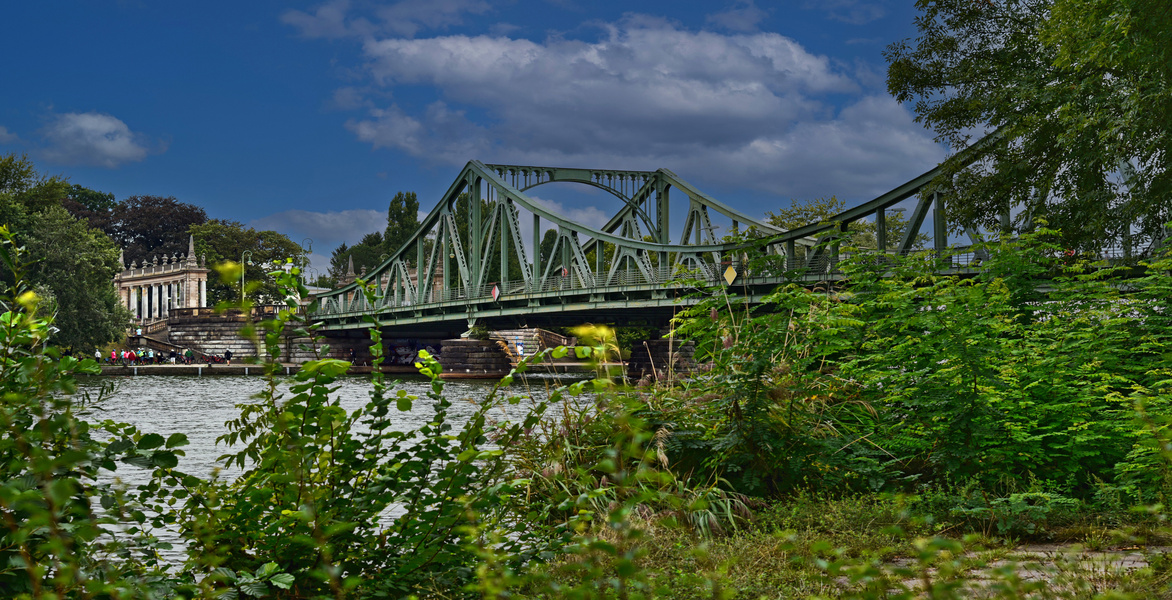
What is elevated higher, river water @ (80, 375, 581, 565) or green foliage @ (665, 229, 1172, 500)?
green foliage @ (665, 229, 1172, 500)

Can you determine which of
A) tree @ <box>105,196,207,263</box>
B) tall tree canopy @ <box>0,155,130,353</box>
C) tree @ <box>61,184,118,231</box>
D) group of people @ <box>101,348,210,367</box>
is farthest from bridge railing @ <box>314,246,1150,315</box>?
tree @ <box>61,184,118,231</box>

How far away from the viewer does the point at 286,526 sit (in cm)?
324

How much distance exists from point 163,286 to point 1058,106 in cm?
8182

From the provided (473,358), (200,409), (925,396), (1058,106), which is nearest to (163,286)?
(473,358)

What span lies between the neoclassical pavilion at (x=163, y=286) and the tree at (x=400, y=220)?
66.1 ft

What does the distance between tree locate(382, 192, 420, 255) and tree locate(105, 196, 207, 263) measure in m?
31.5

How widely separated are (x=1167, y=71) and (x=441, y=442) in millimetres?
15139

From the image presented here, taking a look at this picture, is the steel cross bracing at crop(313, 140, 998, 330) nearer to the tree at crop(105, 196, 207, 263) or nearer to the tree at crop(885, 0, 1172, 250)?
the tree at crop(885, 0, 1172, 250)

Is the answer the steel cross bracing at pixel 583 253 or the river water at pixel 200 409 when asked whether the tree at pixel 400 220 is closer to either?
the steel cross bracing at pixel 583 253

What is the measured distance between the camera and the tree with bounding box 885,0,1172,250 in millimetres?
14414

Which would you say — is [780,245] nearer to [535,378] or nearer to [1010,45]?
[535,378]

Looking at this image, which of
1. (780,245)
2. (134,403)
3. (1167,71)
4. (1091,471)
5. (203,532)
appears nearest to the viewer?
(203,532)

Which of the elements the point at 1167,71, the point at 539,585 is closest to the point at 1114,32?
the point at 1167,71

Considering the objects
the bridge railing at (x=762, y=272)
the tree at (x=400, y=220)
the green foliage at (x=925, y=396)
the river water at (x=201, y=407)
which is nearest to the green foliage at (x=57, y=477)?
the bridge railing at (x=762, y=272)
